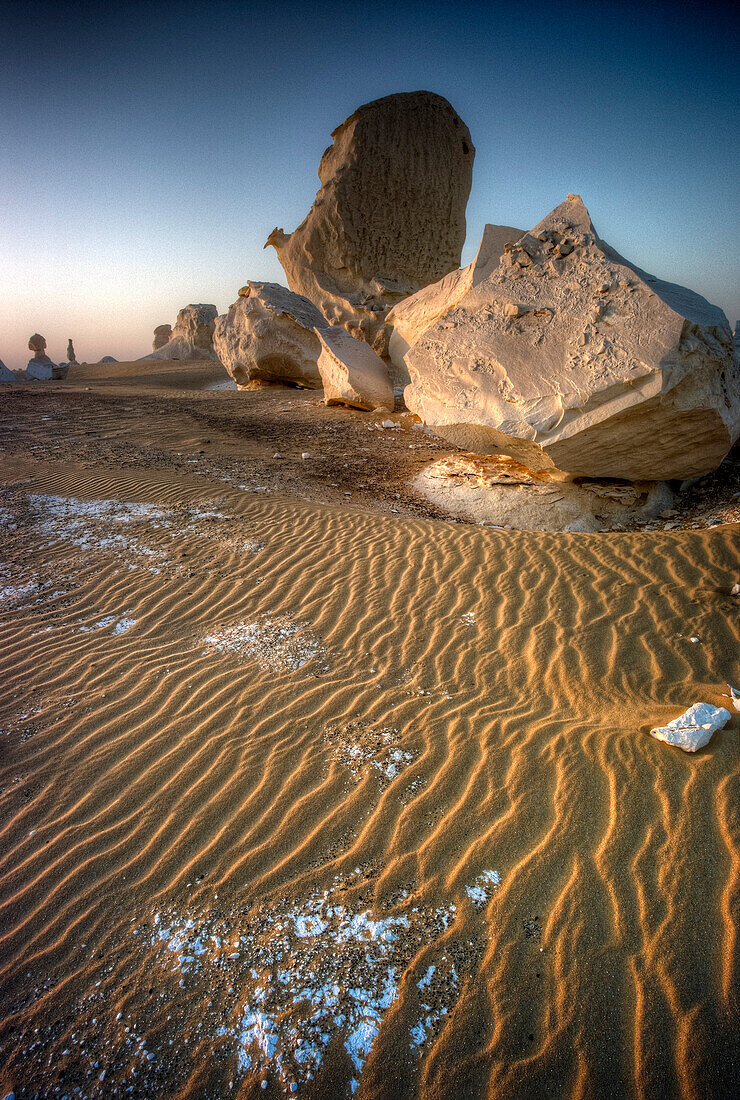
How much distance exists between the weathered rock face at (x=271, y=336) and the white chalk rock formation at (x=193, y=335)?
40.0 ft

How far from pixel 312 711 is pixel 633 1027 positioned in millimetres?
2189

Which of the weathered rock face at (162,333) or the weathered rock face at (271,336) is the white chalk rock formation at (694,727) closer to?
the weathered rock face at (271,336)

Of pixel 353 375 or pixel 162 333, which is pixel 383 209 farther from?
pixel 162 333

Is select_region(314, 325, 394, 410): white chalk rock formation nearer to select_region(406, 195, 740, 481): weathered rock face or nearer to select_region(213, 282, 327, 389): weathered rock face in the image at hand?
select_region(213, 282, 327, 389): weathered rock face

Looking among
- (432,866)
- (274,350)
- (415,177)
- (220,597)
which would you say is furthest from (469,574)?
(415,177)

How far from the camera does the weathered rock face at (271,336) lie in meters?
16.1

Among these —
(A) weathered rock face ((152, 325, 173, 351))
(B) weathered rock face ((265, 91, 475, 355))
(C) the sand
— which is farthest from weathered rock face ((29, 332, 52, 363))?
(C) the sand

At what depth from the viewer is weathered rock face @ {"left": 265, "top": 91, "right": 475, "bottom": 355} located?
18875 millimetres

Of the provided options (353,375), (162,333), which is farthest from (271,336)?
(162,333)

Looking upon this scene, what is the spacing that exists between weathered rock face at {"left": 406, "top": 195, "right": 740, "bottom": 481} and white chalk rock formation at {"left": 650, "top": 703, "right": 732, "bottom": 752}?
13.5 ft

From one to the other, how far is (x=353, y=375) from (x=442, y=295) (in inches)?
110

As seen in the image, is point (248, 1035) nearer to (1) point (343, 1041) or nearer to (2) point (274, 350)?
(1) point (343, 1041)

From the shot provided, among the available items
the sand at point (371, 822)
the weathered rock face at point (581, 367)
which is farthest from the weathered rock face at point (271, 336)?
the sand at point (371, 822)

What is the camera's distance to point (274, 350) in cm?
1647
